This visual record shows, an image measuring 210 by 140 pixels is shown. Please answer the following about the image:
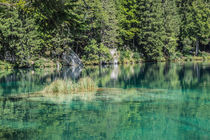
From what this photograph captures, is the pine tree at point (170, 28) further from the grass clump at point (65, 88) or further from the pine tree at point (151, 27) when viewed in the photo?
the grass clump at point (65, 88)

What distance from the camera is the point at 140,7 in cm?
5488

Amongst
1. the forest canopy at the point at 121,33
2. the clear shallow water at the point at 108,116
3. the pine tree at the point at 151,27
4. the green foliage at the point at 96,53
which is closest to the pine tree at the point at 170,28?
the forest canopy at the point at 121,33

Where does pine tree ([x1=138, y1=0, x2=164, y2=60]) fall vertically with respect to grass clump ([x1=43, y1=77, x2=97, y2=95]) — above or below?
above

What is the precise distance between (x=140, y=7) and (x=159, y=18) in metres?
4.28

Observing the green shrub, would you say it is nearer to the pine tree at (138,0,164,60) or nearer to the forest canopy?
the forest canopy

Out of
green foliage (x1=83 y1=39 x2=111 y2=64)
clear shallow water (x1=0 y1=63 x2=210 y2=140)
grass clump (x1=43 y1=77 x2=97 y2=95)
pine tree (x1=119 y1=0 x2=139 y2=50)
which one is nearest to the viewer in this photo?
clear shallow water (x1=0 y1=63 x2=210 y2=140)

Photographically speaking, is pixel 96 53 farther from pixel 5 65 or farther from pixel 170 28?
pixel 170 28

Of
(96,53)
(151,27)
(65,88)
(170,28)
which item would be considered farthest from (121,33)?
(65,88)

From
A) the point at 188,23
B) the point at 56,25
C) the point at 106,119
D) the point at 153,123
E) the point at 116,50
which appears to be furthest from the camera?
the point at 188,23

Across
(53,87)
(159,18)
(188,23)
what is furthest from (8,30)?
(188,23)

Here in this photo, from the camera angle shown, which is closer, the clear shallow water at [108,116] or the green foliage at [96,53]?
the clear shallow water at [108,116]

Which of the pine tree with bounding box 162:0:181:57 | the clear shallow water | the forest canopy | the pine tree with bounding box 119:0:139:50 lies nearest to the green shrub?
the forest canopy

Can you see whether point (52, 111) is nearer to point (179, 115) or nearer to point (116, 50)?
point (179, 115)

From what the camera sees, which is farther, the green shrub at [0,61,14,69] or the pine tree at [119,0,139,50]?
the pine tree at [119,0,139,50]
